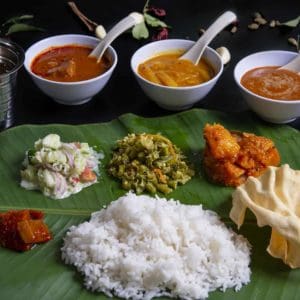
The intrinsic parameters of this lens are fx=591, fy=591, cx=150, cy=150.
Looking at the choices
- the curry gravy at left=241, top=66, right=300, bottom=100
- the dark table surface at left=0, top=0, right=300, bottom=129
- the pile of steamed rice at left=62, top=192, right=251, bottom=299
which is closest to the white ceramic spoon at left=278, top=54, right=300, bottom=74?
the curry gravy at left=241, top=66, right=300, bottom=100

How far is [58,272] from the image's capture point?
320cm

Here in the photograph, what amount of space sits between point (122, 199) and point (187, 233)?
0.43 metres

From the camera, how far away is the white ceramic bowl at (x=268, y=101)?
408 centimetres

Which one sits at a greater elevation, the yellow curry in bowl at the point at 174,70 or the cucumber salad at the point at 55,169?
the yellow curry in bowl at the point at 174,70

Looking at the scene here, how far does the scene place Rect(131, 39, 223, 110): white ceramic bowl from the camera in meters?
4.21

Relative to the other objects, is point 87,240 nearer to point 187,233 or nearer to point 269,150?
point 187,233

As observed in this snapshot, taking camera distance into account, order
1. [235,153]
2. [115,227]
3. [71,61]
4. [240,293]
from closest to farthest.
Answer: [240,293] → [115,227] → [235,153] → [71,61]

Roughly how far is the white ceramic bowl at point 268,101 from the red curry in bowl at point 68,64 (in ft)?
3.41

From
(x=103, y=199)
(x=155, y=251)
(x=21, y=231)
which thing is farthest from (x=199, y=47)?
(x=21, y=231)

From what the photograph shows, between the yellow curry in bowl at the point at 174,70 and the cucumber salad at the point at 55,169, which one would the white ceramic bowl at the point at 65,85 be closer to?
the yellow curry in bowl at the point at 174,70

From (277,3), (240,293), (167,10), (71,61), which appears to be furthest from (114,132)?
(277,3)

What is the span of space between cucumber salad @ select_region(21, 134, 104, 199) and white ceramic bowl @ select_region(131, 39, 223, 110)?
796 millimetres

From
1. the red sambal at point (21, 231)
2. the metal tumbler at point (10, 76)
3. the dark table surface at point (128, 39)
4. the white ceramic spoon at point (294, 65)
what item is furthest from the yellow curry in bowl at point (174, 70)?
the red sambal at point (21, 231)

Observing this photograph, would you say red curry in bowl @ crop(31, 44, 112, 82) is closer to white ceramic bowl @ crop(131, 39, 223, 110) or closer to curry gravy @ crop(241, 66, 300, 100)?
white ceramic bowl @ crop(131, 39, 223, 110)
